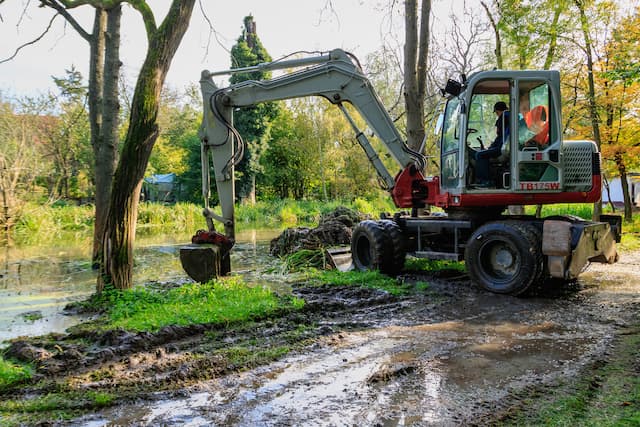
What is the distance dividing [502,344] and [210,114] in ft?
21.1

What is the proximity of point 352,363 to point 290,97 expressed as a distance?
5.75m

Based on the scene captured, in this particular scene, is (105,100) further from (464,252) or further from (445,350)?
(445,350)

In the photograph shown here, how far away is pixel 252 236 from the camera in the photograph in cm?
1845

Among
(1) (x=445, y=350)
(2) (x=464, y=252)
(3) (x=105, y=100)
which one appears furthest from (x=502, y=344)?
(3) (x=105, y=100)

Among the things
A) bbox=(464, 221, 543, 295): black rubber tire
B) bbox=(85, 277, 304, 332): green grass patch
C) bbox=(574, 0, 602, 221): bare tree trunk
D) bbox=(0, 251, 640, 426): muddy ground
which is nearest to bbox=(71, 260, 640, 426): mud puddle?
bbox=(0, 251, 640, 426): muddy ground

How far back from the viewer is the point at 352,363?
4.48 meters

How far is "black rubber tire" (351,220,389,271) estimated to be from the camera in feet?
29.2

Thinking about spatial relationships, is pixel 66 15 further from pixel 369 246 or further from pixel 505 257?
pixel 505 257

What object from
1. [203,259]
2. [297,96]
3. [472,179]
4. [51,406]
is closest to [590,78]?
[472,179]

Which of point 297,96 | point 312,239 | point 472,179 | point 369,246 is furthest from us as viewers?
point 312,239

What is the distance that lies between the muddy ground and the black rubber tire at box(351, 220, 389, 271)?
6.72 feet

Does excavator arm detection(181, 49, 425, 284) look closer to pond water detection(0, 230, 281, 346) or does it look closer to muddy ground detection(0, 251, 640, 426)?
pond water detection(0, 230, 281, 346)

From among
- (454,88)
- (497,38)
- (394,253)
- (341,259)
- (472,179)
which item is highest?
(497,38)

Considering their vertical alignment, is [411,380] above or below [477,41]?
below
